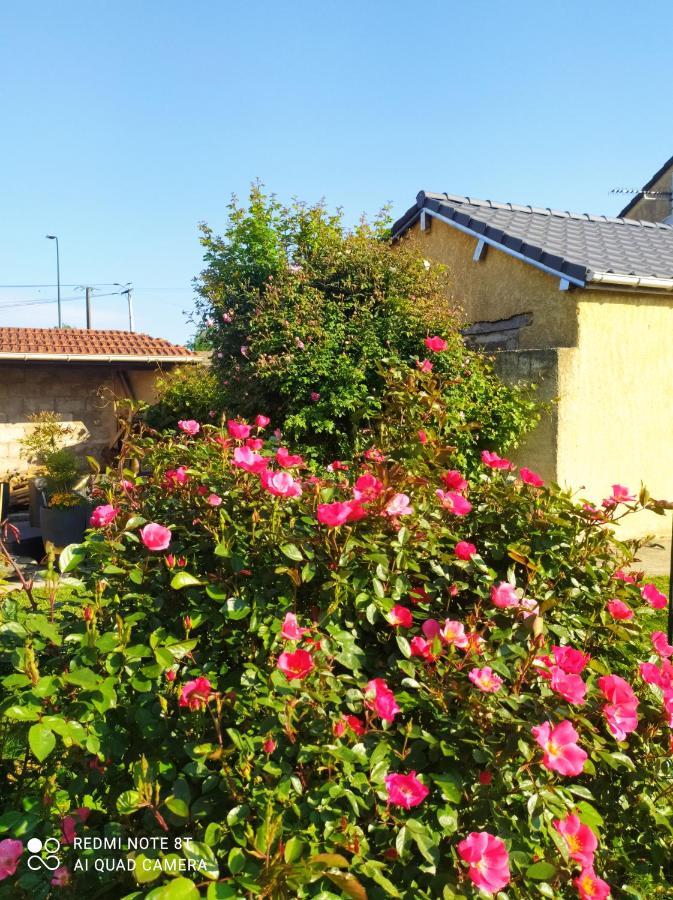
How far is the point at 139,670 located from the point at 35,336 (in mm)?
13631

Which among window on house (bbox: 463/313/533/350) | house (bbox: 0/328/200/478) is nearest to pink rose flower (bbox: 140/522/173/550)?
window on house (bbox: 463/313/533/350)

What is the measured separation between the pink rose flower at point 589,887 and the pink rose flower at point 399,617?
632 millimetres

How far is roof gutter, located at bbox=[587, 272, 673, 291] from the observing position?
7.29m

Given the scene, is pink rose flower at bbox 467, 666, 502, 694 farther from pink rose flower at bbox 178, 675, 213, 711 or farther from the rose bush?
pink rose flower at bbox 178, 675, 213, 711

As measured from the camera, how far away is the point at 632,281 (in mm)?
7516

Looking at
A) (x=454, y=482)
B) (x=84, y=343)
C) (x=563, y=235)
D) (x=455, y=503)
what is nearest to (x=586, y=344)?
A: (x=563, y=235)

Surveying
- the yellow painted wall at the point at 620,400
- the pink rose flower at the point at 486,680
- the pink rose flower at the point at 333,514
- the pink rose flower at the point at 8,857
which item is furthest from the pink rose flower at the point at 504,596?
the yellow painted wall at the point at 620,400

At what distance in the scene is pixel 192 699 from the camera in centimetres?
146

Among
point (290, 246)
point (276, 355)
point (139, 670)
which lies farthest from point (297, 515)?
point (290, 246)

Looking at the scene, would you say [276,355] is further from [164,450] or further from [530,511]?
[530,511]

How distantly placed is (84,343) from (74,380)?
104 centimetres

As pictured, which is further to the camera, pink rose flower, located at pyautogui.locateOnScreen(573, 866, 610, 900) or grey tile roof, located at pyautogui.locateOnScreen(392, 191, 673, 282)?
grey tile roof, located at pyautogui.locateOnScreen(392, 191, 673, 282)

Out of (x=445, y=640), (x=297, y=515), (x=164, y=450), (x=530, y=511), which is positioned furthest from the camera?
(x=164, y=450)

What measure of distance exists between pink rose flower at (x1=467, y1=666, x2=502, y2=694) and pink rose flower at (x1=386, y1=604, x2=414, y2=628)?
0.65ft
